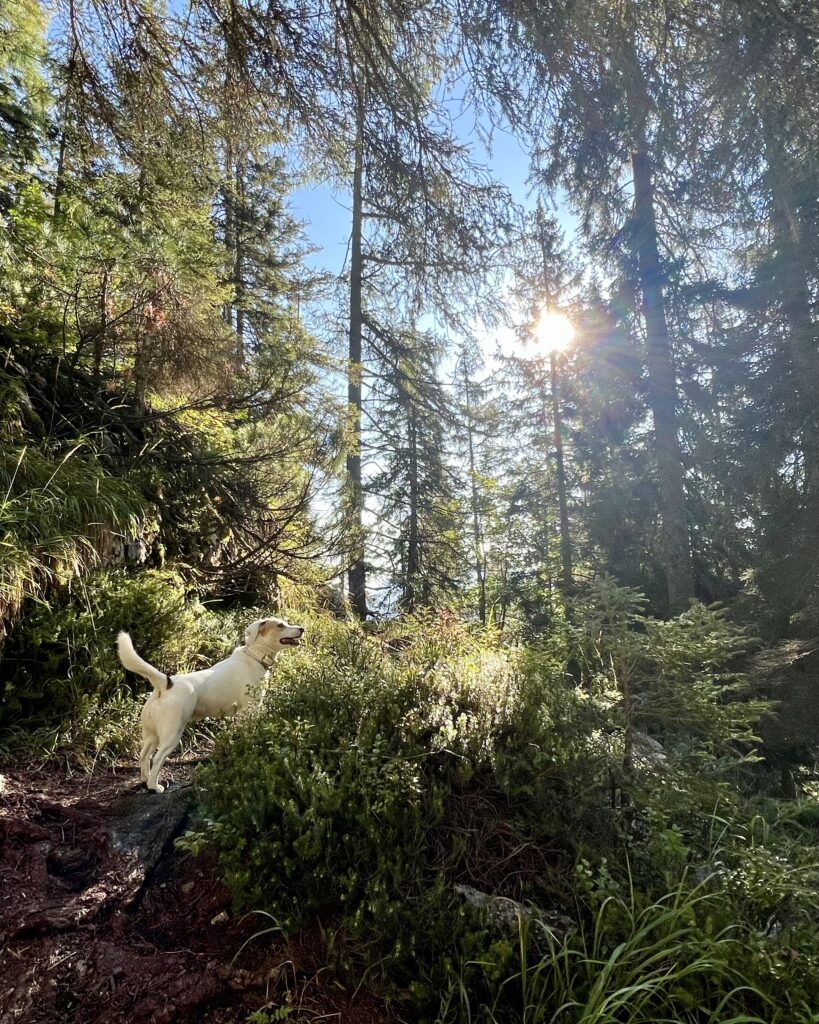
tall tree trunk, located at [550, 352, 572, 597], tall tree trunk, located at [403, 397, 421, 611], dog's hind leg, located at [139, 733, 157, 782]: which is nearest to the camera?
dog's hind leg, located at [139, 733, 157, 782]

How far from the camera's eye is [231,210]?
36.6 ft

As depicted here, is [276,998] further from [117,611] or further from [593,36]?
[593,36]

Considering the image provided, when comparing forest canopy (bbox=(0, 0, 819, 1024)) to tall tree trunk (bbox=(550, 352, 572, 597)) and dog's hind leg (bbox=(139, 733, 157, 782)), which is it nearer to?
dog's hind leg (bbox=(139, 733, 157, 782))

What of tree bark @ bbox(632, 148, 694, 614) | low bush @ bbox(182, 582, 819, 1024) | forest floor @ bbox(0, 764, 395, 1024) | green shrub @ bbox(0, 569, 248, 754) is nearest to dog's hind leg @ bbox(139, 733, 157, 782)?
forest floor @ bbox(0, 764, 395, 1024)

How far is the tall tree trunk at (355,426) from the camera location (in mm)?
7783

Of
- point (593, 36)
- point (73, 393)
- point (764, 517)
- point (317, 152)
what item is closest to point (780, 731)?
point (764, 517)

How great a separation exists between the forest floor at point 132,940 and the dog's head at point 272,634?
923mm

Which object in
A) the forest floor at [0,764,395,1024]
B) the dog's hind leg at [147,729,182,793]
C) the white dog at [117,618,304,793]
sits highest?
the white dog at [117,618,304,793]

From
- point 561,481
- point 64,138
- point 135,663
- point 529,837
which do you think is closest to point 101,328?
point 64,138

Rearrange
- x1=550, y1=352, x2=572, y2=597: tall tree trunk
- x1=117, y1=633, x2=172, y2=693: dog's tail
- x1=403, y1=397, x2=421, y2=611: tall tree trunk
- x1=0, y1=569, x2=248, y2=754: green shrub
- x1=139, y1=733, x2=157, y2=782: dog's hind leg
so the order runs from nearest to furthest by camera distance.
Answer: x1=117, y1=633, x2=172, y2=693: dog's tail
x1=139, y1=733, x2=157, y2=782: dog's hind leg
x1=0, y1=569, x2=248, y2=754: green shrub
x1=403, y1=397, x2=421, y2=611: tall tree trunk
x1=550, y1=352, x2=572, y2=597: tall tree trunk

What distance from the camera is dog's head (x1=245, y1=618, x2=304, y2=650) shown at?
3.03m

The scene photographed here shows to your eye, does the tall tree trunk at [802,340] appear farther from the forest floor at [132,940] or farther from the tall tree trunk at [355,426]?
the forest floor at [132,940]

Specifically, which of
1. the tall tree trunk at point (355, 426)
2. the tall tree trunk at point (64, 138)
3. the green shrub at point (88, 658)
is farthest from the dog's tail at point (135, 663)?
the tall tree trunk at point (355, 426)

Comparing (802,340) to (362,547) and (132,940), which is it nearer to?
(362,547)
